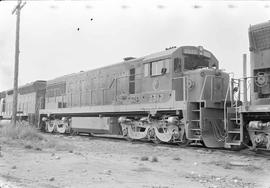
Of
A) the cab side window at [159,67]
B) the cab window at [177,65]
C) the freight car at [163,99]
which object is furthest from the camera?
the cab side window at [159,67]

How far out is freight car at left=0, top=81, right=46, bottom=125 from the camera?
24205 millimetres

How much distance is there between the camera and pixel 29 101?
83.5 ft

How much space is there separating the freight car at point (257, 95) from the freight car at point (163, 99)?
0.83 metres

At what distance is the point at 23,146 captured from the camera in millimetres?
11703

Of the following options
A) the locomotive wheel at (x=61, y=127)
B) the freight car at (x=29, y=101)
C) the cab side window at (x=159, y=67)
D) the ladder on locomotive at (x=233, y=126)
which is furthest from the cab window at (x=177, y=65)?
the freight car at (x=29, y=101)

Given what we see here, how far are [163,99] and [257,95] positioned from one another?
428 cm

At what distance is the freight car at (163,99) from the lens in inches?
493

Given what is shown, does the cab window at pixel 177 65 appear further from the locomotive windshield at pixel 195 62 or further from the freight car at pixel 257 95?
the freight car at pixel 257 95

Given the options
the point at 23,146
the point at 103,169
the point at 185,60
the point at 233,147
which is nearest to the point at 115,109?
the point at 185,60

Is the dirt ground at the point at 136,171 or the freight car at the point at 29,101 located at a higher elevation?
the freight car at the point at 29,101

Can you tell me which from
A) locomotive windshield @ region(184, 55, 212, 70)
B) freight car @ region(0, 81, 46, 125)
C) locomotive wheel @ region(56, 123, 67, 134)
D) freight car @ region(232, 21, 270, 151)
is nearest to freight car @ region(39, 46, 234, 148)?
locomotive windshield @ region(184, 55, 212, 70)

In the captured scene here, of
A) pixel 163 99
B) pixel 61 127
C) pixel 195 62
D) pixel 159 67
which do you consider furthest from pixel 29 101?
pixel 195 62

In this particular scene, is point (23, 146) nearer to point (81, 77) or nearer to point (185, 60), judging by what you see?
point (185, 60)

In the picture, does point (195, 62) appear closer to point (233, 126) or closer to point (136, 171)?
point (233, 126)
